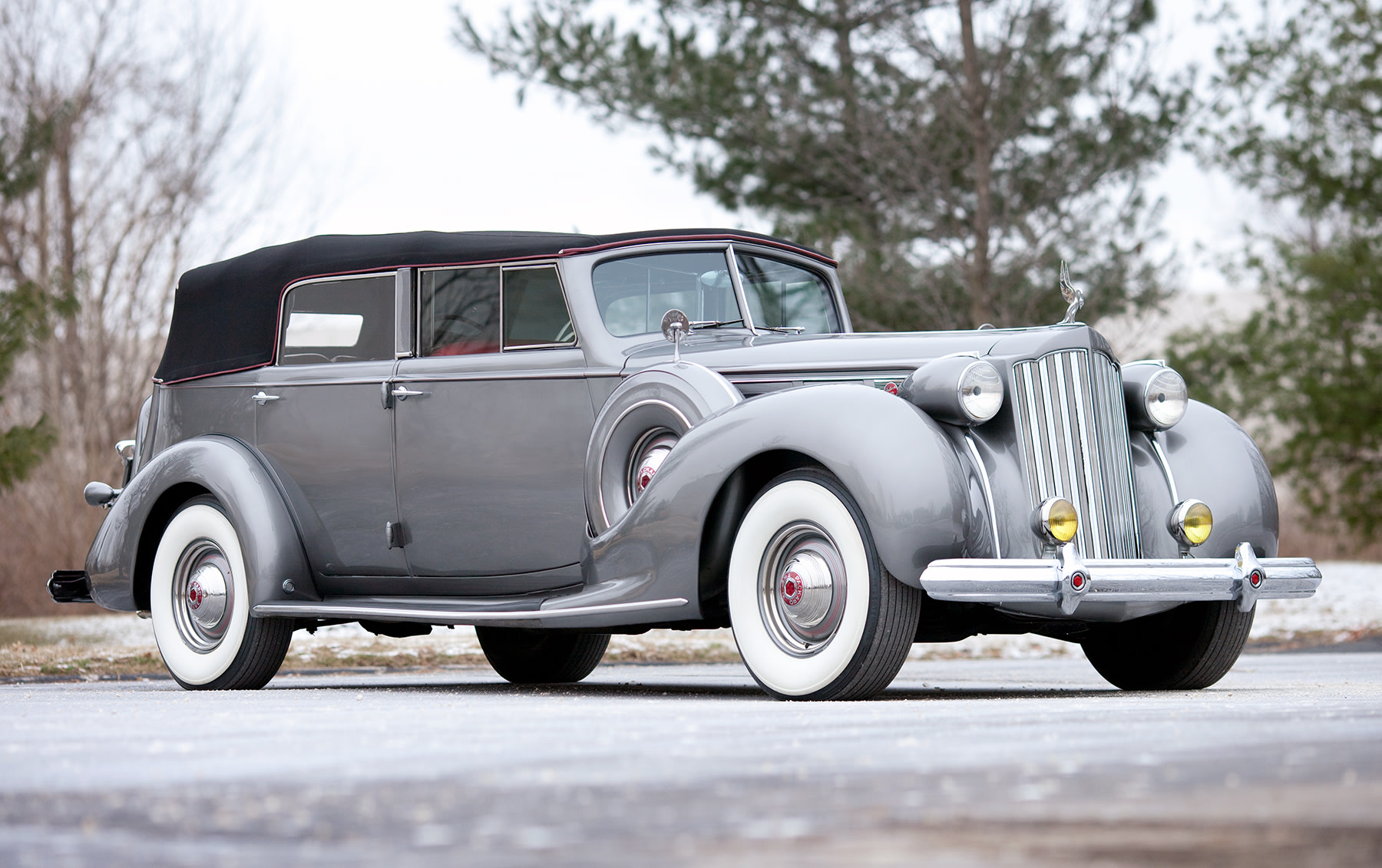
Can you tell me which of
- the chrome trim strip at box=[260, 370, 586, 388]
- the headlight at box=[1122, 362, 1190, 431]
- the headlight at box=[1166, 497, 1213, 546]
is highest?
the chrome trim strip at box=[260, 370, 586, 388]

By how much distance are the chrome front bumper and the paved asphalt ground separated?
35 cm

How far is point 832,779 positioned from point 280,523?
4.69m

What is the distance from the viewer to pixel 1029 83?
17.5m

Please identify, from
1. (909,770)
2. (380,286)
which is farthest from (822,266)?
(909,770)

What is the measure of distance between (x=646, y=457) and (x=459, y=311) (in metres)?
1.30

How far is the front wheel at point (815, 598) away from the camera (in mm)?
5523

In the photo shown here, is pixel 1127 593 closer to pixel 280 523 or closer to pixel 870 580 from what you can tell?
pixel 870 580

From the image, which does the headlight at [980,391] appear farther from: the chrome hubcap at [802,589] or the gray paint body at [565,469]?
the chrome hubcap at [802,589]

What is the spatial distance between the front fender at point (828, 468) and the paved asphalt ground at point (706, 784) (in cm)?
59

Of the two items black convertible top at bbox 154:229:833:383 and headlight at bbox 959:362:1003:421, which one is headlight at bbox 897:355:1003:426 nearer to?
headlight at bbox 959:362:1003:421

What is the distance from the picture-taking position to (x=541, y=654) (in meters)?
8.49

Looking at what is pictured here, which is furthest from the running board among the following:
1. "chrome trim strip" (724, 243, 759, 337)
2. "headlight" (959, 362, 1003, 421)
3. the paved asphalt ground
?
"chrome trim strip" (724, 243, 759, 337)

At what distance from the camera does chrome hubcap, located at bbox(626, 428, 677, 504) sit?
6500 millimetres

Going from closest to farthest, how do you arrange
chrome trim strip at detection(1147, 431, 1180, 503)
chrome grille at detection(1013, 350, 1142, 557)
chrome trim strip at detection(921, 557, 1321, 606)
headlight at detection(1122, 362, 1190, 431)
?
1. chrome trim strip at detection(921, 557, 1321, 606)
2. chrome grille at detection(1013, 350, 1142, 557)
3. chrome trim strip at detection(1147, 431, 1180, 503)
4. headlight at detection(1122, 362, 1190, 431)
